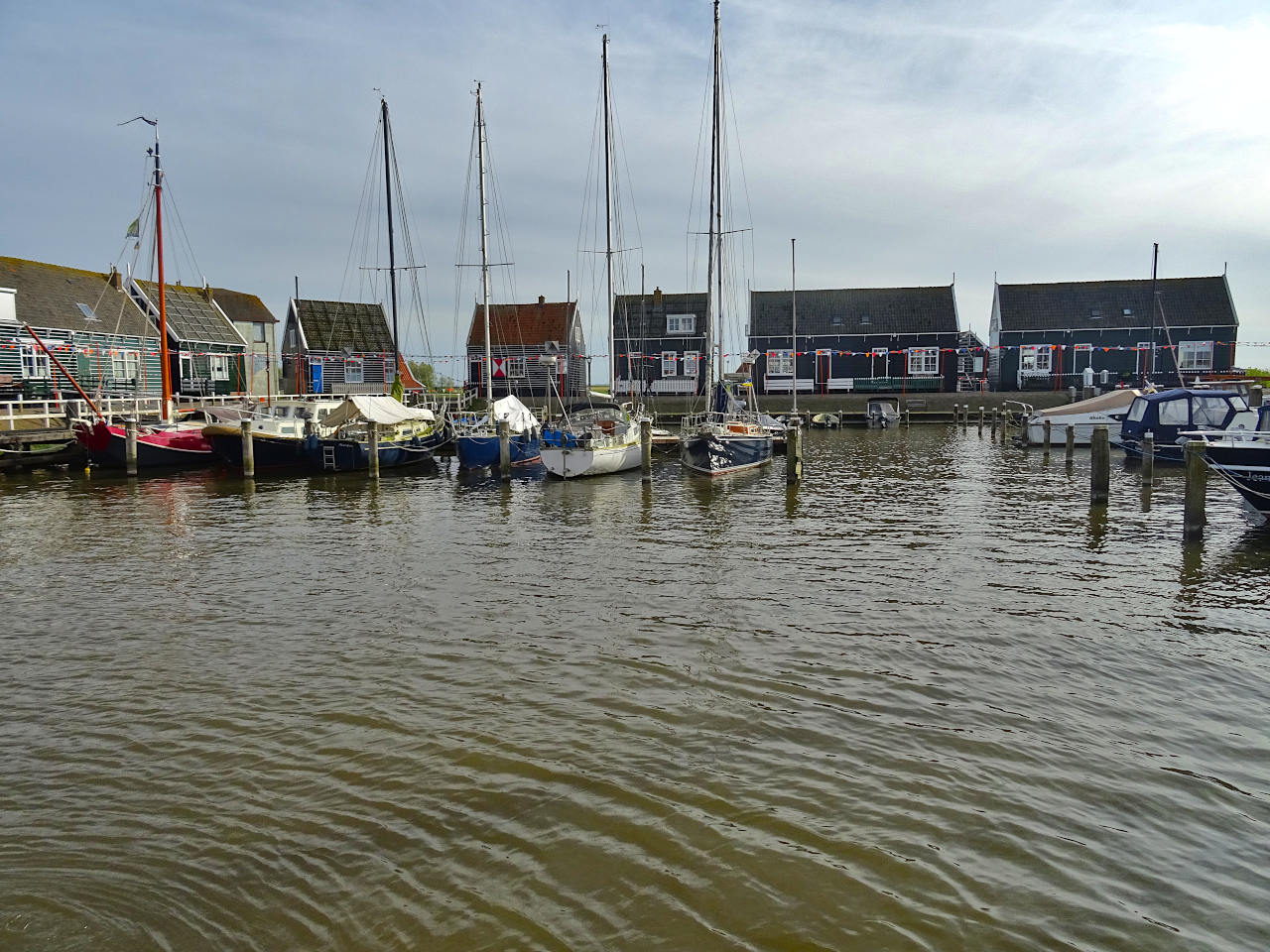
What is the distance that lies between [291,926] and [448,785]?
1.72 meters

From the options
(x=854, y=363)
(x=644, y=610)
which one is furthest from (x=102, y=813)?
(x=854, y=363)

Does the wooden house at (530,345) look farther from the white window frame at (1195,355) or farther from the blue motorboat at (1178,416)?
the white window frame at (1195,355)

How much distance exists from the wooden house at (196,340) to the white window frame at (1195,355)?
5917 cm

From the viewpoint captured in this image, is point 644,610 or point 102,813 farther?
point 644,610

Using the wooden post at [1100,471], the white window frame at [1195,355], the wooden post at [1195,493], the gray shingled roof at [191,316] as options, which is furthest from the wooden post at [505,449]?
the white window frame at [1195,355]

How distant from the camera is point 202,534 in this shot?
1720 cm

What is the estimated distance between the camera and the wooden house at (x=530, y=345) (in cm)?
5928

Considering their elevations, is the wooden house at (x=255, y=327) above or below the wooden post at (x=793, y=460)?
above

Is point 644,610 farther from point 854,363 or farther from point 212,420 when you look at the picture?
point 854,363

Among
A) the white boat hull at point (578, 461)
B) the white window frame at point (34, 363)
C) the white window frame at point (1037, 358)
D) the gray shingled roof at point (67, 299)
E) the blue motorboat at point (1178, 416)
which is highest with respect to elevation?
the gray shingled roof at point (67, 299)

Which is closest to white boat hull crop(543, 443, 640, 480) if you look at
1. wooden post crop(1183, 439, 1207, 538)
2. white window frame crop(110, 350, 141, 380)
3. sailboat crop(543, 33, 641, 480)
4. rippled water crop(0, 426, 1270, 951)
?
sailboat crop(543, 33, 641, 480)

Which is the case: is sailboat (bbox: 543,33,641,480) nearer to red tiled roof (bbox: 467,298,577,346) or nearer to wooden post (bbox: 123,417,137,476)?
wooden post (bbox: 123,417,137,476)

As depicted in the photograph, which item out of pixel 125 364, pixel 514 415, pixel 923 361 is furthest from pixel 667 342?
pixel 125 364

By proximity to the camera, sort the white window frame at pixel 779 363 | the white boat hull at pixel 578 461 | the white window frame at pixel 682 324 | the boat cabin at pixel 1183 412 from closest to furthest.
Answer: the white boat hull at pixel 578 461 < the boat cabin at pixel 1183 412 < the white window frame at pixel 779 363 < the white window frame at pixel 682 324
